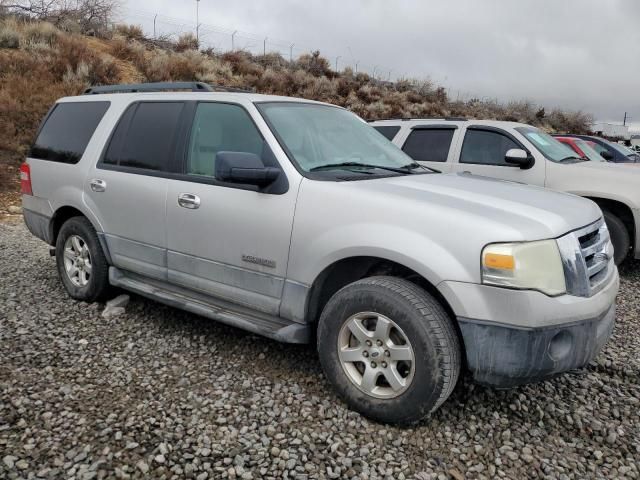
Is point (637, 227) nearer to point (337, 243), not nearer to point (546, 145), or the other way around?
point (546, 145)

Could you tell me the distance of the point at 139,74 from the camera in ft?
53.3

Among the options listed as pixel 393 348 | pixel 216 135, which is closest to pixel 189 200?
pixel 216 135

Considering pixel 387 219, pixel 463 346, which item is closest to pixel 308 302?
pixel 387 219

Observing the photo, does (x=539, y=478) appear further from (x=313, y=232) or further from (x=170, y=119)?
(x=170, y=119)

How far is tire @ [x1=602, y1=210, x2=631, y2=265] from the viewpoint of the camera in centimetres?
605

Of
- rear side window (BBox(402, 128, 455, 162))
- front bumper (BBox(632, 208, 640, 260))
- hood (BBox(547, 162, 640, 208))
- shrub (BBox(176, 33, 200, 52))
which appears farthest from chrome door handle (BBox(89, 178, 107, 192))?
shrub (BBox(176, 33, 200, 52))

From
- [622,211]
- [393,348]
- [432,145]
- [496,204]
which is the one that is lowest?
[393,348]

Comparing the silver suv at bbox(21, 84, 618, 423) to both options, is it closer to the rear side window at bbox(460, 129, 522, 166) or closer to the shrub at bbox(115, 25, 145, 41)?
the rear side window at bbox(460, 129, 522, 166)

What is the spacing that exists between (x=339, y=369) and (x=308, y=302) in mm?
442

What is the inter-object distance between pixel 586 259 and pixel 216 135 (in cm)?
253

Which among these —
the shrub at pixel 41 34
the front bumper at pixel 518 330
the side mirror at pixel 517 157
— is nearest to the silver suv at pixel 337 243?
the front bumper at pixel 518 330

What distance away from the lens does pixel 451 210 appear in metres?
2.79

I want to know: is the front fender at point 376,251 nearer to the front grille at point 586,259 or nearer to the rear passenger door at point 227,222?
the rear passenger door at point 227,222

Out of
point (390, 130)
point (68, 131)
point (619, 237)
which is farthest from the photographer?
point (390, 130)
